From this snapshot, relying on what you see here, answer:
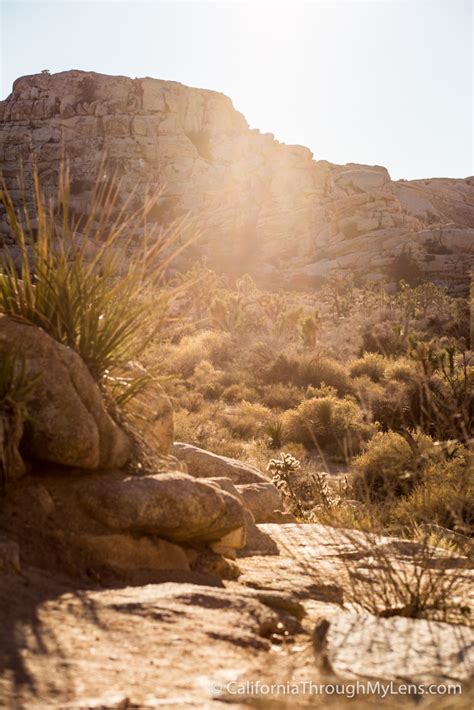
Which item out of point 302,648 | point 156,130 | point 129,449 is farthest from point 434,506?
point 156,130

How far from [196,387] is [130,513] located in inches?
713

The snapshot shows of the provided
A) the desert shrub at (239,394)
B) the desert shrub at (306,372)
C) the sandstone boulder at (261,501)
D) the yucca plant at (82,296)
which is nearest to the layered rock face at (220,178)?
the desert shrub at (306,372)

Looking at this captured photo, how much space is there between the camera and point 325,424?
696 inches

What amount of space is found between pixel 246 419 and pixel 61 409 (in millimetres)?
14032

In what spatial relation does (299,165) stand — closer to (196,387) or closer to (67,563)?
(196,387)

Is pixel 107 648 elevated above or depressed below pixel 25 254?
below

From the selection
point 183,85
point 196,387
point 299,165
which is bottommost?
point 196,387

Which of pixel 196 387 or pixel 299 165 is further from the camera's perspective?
pixel 299 165

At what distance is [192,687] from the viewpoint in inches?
103

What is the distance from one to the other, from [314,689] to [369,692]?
0.21 m

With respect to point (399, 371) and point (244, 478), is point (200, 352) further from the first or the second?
point (244, 478)

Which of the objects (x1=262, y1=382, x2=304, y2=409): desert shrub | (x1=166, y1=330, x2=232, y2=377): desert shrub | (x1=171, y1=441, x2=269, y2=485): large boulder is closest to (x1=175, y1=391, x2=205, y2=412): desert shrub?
(x1=262, y1=382, x2=304, y2=409): desert shrub

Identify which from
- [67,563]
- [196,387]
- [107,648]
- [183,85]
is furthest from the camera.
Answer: [183,85]

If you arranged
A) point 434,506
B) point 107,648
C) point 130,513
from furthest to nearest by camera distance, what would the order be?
point 434,506 < point 130,513 < point 107,648
